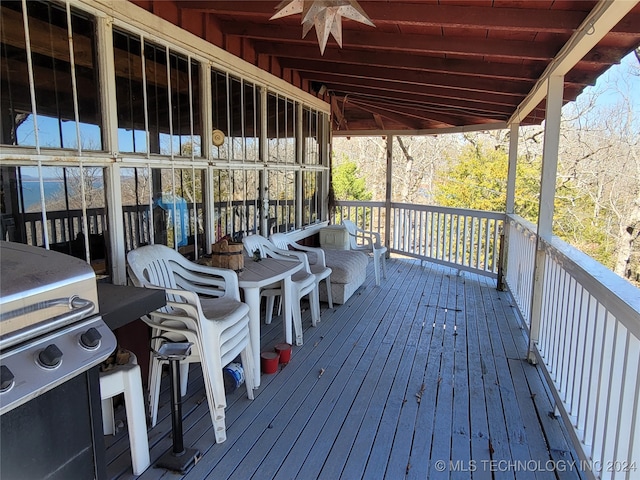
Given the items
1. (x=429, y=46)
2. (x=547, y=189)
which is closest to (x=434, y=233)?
(x=547, y=189)

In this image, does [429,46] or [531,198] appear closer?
[429,46]

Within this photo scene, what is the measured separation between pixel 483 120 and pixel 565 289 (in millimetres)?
4014

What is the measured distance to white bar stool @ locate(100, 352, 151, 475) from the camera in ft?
5.79

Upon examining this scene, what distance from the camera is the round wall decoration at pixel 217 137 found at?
325 centimetres

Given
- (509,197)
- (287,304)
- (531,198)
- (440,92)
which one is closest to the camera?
(287,304)

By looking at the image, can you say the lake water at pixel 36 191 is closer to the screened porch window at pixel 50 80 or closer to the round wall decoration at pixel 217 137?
the screened porch window at pixel 50 80

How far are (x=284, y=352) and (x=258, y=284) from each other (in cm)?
65

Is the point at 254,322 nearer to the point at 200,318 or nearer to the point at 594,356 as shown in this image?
the point at 200,318

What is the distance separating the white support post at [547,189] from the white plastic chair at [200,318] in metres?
2.18

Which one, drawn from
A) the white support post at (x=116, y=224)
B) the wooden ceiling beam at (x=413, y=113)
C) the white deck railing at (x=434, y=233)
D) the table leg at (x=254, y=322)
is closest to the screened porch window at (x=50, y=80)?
the white support post at (x=116, y=224)

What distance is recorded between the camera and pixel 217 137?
3283 millimetres

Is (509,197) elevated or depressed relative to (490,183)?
depressed

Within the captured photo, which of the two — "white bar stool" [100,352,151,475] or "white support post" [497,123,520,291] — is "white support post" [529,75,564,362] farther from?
"white bar stool" [100,352,151,475]

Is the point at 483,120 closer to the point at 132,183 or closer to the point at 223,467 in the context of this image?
the point at 132,183
